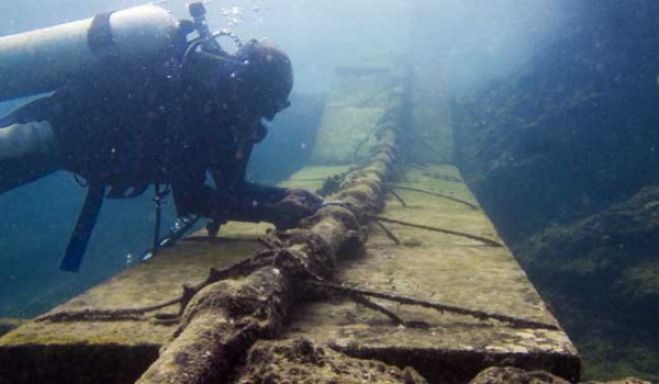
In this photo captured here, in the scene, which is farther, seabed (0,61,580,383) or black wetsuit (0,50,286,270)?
black wetsuit (0,50,286,270)

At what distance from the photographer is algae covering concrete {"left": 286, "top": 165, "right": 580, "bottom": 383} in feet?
6.97

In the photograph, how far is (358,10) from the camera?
24.0 m

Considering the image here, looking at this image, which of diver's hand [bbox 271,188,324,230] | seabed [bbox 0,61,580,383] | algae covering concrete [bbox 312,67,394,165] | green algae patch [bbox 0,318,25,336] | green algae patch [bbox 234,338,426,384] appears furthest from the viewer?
algae covering concrete [bbox 312,67,394,165]

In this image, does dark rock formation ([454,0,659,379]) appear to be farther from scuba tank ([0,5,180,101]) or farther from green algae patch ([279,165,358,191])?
scuba tank ([0,5,180,101])

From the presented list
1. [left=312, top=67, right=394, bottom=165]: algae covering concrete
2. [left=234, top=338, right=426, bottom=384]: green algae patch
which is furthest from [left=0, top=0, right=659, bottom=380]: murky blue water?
[left=234, top=338, right=426, bottom=384]: green algae patch

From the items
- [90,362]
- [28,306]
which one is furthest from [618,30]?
[28,306]

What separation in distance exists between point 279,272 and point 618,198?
658 centimetres

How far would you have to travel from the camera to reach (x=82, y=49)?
4285 mm

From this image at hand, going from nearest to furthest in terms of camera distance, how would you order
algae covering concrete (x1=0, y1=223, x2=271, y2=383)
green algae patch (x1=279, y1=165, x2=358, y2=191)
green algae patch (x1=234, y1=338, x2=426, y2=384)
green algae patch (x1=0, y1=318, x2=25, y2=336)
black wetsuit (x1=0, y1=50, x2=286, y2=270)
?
green algae patch (x1=234, y1=338, x2=426, y2=384) < algae covering concrete (x1=0, y1=223, x2=271, y2=383) < black wetsuit (x1=0, y1=50, x2=286, y2=270) < green algae patch (x1=0, y1=318, x2=25, y2=336) < green algae patch (x1=279, y1=165, x2=358, y2=191)

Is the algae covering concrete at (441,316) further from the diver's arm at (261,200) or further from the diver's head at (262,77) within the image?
the diver's head at (262,77)

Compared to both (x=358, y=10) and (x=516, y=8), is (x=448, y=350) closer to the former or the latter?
(x=516, y=8)

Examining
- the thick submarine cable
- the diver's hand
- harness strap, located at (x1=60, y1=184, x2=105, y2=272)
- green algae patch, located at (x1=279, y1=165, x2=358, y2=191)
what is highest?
the thick submarine cable

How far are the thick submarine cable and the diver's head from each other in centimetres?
99

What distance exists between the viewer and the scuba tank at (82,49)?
13.9ft
